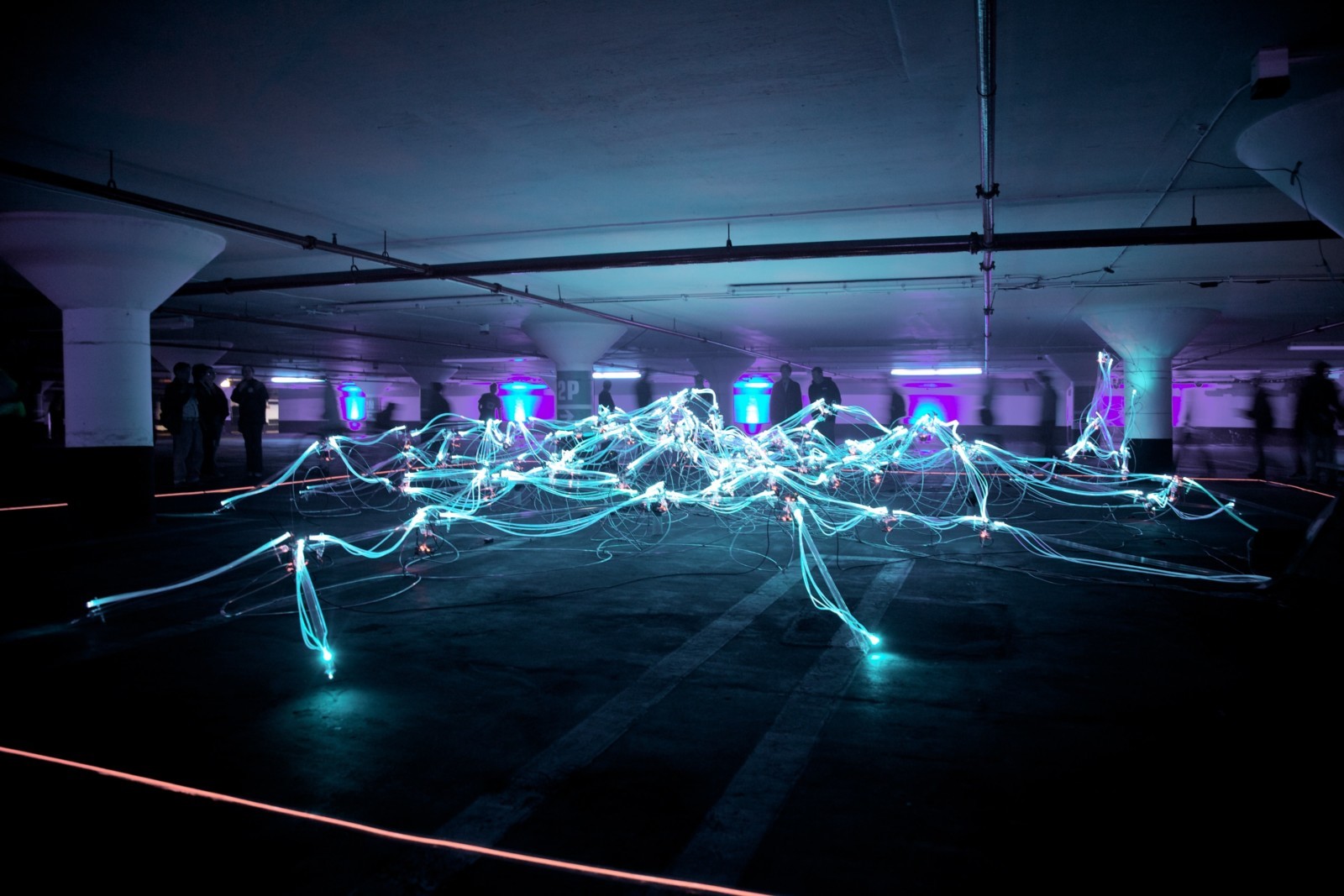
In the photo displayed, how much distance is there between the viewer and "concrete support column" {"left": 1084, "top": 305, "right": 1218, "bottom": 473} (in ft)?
49.4

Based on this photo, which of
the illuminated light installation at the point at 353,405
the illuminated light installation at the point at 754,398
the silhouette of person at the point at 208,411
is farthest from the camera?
the illuminated light installation at the point at 353,405

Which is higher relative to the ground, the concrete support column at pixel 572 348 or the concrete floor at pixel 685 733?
the concrete support column at pixel 572 348

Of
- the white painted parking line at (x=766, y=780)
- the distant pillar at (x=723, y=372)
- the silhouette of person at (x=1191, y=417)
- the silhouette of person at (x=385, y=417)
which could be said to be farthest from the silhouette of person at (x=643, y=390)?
the white painted parking line at (x=766, y=780)

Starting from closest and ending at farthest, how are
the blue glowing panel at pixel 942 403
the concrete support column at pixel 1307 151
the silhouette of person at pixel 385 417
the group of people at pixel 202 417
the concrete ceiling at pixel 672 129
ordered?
the concrete ceiling at pixel 672 129
the concrete support column at pixel 1307 151
the group of people at pixel 202 417
the blue glowing panel at pixel 942 403
the silhouette of person at pixel 385 417

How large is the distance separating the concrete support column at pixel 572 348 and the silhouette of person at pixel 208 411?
266 inches

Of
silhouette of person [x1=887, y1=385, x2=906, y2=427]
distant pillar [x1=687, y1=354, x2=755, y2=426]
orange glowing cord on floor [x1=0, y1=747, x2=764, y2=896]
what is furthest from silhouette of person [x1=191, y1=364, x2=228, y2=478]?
silhouette of person [x1=887, y1=385, x2=906, y2=427]

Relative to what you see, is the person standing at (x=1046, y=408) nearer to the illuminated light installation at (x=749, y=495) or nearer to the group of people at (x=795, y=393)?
the illuminated light installation at (x=749, y=495)

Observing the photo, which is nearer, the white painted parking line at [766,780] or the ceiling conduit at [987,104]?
the white painted parking line at [766,780]

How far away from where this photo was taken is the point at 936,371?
107 feet

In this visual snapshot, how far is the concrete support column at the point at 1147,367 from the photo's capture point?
15047mm

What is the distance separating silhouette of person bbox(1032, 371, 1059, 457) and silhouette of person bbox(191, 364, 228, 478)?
30031mm

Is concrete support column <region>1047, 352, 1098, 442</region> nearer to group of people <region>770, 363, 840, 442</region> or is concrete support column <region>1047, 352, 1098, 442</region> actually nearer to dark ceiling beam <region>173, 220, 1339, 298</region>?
group of people <region>770, 363, 840, 442</region>

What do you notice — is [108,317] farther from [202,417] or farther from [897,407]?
[897,407]

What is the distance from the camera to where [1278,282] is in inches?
474
